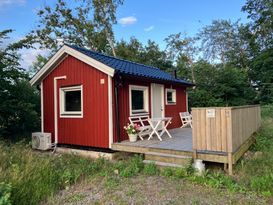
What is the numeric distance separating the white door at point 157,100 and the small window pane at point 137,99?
52 centimetres

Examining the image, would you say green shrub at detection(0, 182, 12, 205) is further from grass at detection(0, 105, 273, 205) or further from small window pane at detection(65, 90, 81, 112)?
small window pane at detection(65, 90, 81, 112)

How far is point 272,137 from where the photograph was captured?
24.7ft

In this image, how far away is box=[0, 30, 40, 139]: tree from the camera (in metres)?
8.44

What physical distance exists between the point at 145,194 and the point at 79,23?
19.2 metres

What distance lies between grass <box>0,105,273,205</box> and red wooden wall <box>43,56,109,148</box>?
1.35 metres

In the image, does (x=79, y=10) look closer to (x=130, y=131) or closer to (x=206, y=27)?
(x=206, y=27)

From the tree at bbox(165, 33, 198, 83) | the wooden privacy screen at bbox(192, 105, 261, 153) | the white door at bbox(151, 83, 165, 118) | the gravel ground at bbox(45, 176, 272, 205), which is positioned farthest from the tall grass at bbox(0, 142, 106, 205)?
the tree at bbox(165, 33, 198, 83)

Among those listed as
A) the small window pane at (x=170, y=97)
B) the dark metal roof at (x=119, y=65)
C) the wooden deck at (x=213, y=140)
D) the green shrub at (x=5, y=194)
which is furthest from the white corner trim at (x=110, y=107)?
the small window pane at (x=170, y=97)

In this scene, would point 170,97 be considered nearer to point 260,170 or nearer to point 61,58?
point 61,58

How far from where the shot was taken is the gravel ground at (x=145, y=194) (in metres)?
3.53

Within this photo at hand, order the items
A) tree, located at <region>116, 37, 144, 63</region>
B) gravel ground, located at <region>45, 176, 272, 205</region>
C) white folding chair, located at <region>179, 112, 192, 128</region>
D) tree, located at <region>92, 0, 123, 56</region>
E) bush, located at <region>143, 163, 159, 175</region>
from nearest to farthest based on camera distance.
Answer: gravel ground, located at <region>45, 176, 272, 205</region>
bush, located at <region>143, 163, 159, 175</region>
white folding chair, located at <region>179, 112, 192, 128</region>
tree, located at <region>92, 0, 123, 56</region>
tree, located at <region>116, 37, 144, 63</region>

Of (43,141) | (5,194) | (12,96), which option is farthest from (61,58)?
(5,194)

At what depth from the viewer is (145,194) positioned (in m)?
3.81

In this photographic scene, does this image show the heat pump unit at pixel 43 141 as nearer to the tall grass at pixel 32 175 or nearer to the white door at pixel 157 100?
the tall grass at pixel 32 175
